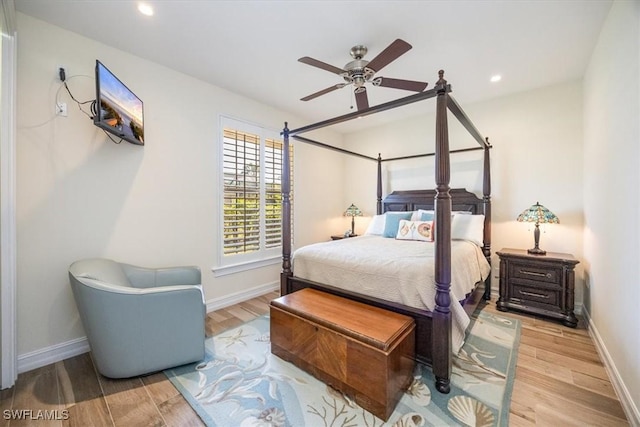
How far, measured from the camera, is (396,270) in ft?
6.64

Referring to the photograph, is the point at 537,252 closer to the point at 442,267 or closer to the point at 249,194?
the point at 442,267

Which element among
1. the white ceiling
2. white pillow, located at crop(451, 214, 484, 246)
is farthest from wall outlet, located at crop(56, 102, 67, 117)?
white pillow, located at crop(451, 214, 484, 246)

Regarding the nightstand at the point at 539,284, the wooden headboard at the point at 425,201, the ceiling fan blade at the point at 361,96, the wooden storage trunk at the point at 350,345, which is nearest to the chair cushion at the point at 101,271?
the wooden storage trunk at the point at 350,345

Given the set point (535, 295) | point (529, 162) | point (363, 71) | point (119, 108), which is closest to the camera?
point (119, 108)

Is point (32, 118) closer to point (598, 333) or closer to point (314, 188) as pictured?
point (314, 188)

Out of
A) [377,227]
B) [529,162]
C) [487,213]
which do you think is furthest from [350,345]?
[529,162]

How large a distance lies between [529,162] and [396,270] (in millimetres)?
2690

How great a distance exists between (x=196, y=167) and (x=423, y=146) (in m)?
3.39

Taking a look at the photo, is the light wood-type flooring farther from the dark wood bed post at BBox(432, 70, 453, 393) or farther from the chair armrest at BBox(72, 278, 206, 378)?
the dark wood bed post at BBox(432, 70, 453, 393)

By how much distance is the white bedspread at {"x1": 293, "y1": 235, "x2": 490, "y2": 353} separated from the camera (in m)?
1.90

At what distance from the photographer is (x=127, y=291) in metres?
1.80

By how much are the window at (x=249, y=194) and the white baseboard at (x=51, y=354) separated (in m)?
1.44

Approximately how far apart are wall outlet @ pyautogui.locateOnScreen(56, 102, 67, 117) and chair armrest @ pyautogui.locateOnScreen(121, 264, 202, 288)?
4.50ft

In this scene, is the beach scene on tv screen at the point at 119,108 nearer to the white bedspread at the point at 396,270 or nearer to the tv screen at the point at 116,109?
the tv screen at the point at 116,109
